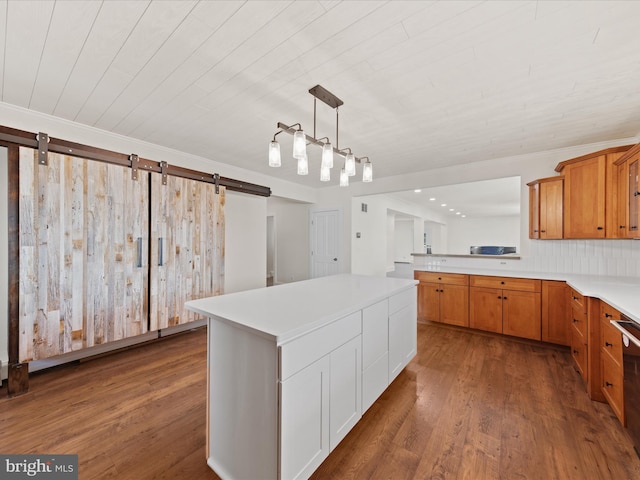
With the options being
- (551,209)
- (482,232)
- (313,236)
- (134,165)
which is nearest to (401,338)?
(551,209)

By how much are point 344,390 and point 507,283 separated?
2987 mm

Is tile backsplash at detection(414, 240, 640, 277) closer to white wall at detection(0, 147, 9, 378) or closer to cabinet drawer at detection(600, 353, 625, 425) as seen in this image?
cabinet drawer at detection(600, 353, 625, 425)

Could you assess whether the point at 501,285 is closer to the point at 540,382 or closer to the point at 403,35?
the point at 540,382

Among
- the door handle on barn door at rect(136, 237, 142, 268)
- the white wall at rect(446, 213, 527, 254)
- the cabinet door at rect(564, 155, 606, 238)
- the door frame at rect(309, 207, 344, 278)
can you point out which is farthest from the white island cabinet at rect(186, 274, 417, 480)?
the white wall at rect(446, 213, 527, 254)

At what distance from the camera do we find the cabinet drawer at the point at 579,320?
2.30 meters

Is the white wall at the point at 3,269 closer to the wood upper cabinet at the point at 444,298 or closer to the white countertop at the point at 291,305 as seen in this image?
the white countertop at the point at 291,305

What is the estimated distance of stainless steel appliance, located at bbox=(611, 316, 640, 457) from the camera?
1.51 metres

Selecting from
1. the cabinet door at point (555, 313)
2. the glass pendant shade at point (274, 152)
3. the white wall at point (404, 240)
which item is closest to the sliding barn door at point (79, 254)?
the glass pendant shade at point (274, 152)

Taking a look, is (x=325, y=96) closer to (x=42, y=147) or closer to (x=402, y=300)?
(x=402, y=300)

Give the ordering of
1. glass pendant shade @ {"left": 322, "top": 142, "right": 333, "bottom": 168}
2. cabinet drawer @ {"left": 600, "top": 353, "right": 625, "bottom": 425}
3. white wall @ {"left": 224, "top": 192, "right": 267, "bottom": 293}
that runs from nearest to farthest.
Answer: cabinet drawer @ {"left": 600, "top": 353, "right": 625, "bottom": 425} < glass pendant shade @ {"left": 322, "top": 142, "right": 333, "bottom": 168} < white wall @ {"left": 224, "top": 192, "right": 267, "bottom": 293}

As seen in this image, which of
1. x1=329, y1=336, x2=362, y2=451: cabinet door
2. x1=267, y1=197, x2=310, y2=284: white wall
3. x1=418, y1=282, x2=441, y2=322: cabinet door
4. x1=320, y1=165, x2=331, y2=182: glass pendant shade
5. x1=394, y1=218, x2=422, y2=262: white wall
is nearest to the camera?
x1=329, y1=336, x2=362, y2=451: cabinet door

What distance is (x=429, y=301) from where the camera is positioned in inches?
163

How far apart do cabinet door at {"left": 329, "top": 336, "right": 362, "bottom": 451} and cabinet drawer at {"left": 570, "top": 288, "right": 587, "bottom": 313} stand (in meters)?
2.11

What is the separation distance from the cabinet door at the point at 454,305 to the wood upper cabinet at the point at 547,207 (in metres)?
1.17
